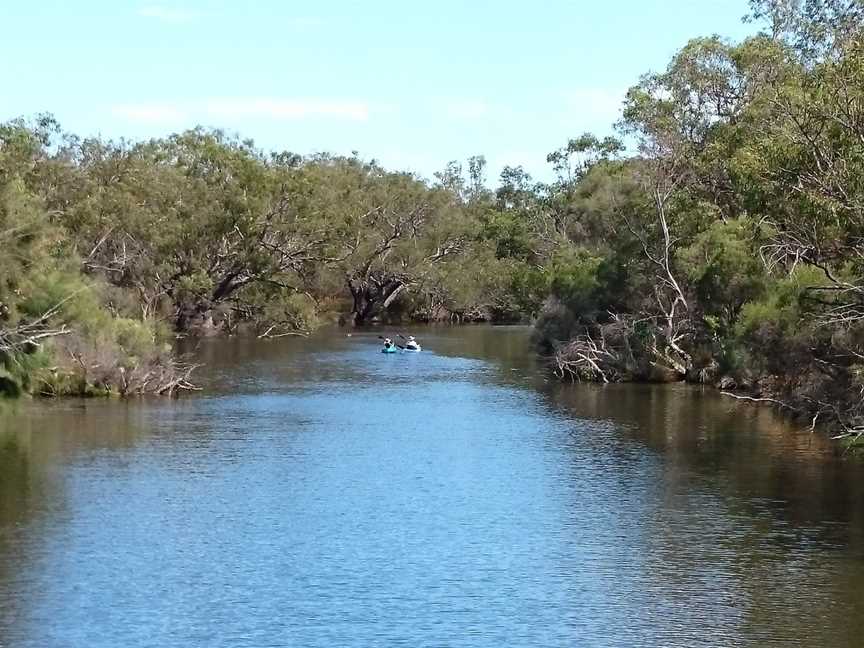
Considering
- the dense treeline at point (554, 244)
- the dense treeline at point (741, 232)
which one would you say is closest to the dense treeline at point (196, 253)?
the dense treeline at point (554, 244)

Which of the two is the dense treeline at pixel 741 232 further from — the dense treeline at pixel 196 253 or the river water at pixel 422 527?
the dense treeline at pixel 196 253

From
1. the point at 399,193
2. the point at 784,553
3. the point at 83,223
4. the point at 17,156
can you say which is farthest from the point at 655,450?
the point at 399,193

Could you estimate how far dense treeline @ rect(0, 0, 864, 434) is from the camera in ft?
117

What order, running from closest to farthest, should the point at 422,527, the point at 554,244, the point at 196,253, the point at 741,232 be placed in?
1. the point at 422,527
2. the point at 741,232
3. the point at 196,253
4. the point at 554,244

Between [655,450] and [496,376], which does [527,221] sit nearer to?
[496,376]

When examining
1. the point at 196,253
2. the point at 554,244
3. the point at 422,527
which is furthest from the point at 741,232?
the point at 554,244

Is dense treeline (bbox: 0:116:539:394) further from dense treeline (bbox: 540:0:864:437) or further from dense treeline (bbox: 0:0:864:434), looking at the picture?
dense treeline (bbox: 540:0:864:437)

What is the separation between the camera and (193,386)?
176ft

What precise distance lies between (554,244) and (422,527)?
7412 centimetres

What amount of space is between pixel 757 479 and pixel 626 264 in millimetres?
30133

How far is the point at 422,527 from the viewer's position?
2875 centimetres

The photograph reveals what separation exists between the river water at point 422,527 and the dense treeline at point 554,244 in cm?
338

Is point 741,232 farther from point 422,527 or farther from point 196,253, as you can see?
point 196,253

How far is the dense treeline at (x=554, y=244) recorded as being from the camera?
117 feet
